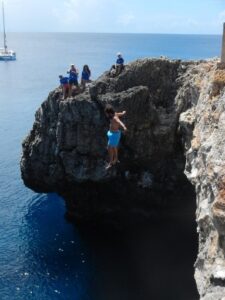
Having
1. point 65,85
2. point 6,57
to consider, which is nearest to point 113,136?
point 65,85

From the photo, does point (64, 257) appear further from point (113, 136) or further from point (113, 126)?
point (113, 126)

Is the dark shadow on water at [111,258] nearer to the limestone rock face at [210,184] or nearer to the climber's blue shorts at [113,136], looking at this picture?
the limestone rock face at [210,184]

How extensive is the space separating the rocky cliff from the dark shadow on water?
214 centimetres

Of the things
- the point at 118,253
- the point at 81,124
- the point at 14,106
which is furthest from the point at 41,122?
the point at 14,106

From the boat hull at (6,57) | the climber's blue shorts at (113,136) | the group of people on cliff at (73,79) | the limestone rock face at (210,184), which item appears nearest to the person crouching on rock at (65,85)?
the group of people on cliff at (73,79)

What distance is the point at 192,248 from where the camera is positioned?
34500 mm

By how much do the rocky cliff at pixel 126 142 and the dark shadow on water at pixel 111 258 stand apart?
2138 millimetres

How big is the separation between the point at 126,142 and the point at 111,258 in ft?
29.3

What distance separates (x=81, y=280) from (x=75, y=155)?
30.6 feet

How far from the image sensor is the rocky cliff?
32.0 meters

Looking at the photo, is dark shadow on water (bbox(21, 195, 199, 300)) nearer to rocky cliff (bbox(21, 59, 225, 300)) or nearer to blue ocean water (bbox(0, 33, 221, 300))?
blue ocean water (bbox(0, 33, 221, 300))

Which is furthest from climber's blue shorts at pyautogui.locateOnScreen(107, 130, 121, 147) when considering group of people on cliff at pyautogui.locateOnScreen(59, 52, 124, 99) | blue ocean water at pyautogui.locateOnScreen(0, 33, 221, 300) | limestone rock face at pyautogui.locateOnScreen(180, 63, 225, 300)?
group of people on cliff at pyautogui.locateOnScreen(59, 52, 124, 99)

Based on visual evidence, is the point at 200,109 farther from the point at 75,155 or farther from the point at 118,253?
the point at 118,253

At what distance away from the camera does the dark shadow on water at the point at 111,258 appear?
2981 cm
